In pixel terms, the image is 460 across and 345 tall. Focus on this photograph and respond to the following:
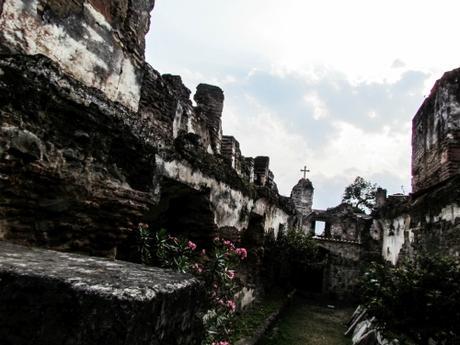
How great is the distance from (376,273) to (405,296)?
0.67m

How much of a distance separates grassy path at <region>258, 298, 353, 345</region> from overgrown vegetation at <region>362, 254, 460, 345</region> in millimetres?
2189

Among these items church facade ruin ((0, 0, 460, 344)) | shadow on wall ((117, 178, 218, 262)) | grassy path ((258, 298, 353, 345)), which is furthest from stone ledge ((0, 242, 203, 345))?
grassy path ((258, 298, 353, 345))

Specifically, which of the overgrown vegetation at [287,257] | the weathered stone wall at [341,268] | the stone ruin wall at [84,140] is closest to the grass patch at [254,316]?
the overgrown vegetation at [287,257]

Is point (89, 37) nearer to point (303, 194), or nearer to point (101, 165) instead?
point (101, 165)

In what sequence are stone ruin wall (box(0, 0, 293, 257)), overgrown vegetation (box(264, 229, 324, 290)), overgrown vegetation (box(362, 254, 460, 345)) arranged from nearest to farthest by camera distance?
stone ruin wall (box(0, 0, 293, 257))
overgrown vegetation (box(362, 254, 460, 345))
overgrown vegetation (box(264, 229, 324, 290))

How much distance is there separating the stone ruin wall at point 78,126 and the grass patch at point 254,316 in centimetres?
279

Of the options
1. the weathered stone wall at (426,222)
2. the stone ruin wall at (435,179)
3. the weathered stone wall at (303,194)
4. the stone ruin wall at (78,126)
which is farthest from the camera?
the weathered stone wall at (303,194)

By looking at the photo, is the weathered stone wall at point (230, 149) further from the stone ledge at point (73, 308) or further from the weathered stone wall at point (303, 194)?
the weathered stone wall at point (303, 194)

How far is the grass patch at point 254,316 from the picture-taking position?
5707 millimetres

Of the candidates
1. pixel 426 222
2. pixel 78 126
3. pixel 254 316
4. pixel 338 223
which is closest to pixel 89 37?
pixel 78 126

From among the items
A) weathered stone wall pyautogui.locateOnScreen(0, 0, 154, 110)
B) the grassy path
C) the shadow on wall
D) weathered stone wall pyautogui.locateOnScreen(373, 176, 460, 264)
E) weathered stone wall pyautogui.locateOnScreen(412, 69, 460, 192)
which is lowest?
the grassy path

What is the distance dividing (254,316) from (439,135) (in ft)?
16.6

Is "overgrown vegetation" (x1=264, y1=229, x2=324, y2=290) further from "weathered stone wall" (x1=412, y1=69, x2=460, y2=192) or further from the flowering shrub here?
the flowering shrub

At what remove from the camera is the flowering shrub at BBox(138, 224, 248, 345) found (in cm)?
383
